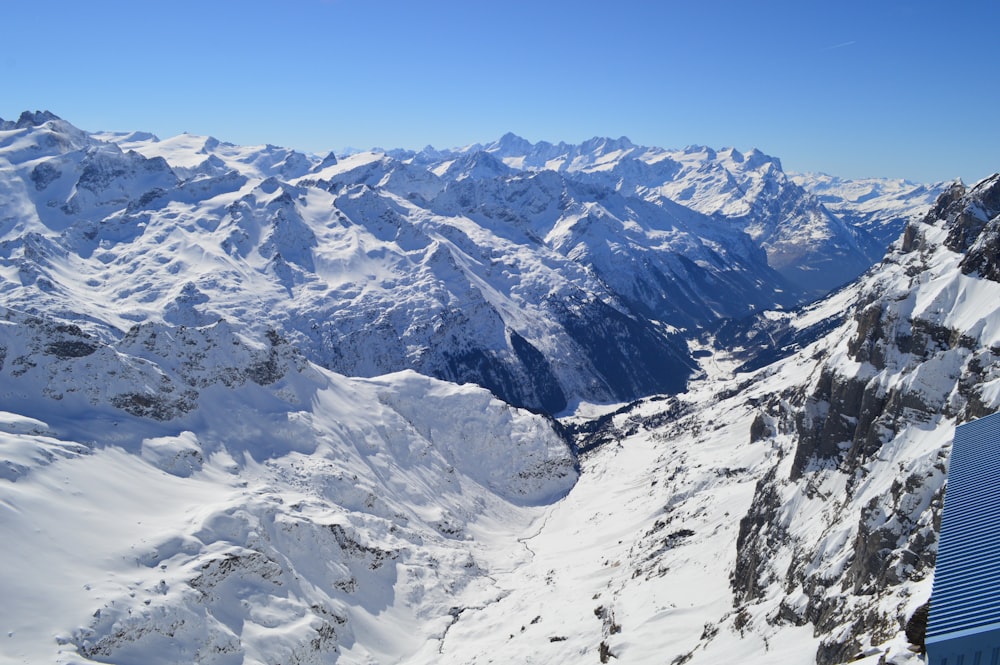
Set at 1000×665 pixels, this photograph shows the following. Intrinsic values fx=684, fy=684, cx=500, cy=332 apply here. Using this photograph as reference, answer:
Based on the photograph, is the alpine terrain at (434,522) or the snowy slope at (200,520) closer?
the alpine terrain at (434,522)

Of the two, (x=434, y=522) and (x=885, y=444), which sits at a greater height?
(x=885, y=444)

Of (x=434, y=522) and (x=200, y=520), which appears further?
(x=434, y=522)

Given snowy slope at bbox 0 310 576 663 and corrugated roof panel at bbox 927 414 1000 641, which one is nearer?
corrugated roof panel at bbox 927 414 1000 641

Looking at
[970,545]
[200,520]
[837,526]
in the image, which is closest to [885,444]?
[837,526]

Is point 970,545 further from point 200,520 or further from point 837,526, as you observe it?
point 200,520

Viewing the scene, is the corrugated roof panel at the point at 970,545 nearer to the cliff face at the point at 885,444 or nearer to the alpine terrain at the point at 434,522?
the alpine terrain at the point at 434,522

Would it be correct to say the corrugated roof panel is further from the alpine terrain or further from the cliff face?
the cliff face

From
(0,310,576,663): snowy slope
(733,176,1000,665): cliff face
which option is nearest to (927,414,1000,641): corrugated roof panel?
(733,176,1000,665): cliff face

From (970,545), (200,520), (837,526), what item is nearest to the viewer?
(970,545)

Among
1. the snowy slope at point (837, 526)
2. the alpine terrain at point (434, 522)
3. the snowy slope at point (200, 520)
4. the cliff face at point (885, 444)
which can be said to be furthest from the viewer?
the snowy slope at point (200, 520)

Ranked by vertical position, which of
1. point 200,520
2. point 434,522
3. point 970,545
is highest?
point 970,545

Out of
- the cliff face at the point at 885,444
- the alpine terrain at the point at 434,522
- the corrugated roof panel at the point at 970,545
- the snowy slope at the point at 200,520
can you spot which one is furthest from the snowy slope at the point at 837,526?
the snowy slope at the point at 200,520
